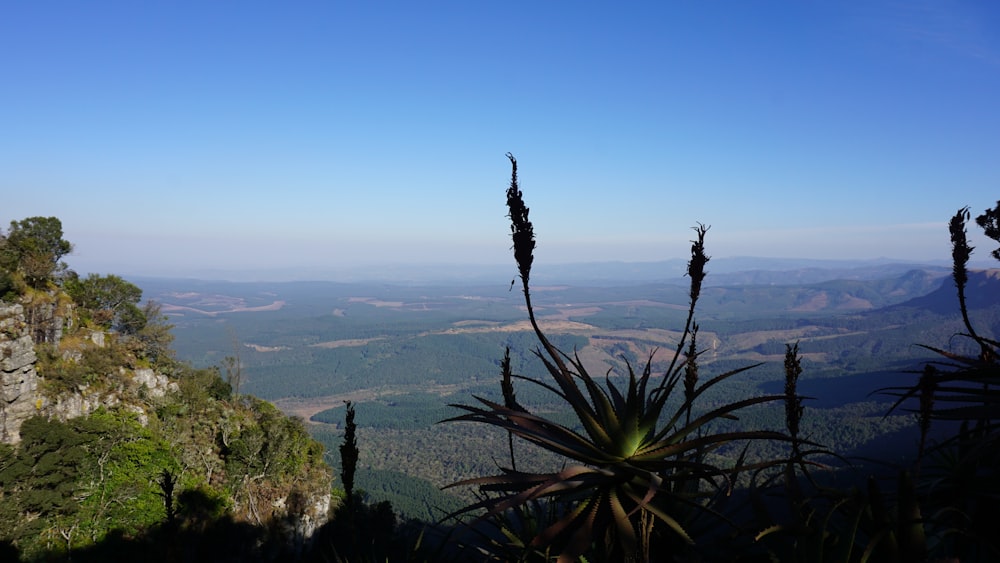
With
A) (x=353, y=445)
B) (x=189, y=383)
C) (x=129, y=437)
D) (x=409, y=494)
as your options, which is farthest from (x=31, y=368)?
(x=409, y=494)

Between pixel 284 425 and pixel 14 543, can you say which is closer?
pixel 14 543

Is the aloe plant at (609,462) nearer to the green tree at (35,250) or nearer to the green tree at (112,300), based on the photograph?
the green tree at (35,250)

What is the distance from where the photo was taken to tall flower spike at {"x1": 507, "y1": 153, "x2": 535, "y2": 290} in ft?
10.9

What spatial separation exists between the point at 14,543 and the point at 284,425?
15020 mm

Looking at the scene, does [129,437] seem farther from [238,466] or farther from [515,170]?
[515,170]

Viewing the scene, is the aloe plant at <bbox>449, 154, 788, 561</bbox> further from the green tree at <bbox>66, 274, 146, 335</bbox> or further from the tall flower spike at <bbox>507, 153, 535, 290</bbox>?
the green tree at <bbox>66, 274, 146, 335</bbox>

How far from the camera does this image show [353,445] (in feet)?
12.9

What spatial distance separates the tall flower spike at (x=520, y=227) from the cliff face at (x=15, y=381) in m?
28.1

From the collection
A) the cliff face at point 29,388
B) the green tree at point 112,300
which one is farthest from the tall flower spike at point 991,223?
the green tree at point 112,300

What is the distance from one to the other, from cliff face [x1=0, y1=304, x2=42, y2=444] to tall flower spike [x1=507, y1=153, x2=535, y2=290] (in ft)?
92.1

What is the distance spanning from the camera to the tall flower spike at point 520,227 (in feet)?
10.9

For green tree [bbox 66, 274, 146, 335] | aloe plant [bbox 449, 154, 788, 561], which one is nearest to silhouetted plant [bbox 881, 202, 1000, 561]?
aloe plant [bbox 449, 154, 788, 561]

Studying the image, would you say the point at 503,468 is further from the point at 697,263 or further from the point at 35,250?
the point at 35,250

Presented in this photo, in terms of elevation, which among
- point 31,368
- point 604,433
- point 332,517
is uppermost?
point 604,433
